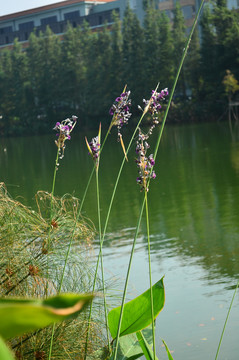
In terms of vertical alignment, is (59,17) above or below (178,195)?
above

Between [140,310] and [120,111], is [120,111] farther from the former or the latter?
[140,310]

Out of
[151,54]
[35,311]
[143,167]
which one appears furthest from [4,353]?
[151,54]

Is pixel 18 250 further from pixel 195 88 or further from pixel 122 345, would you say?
pixel 195 88

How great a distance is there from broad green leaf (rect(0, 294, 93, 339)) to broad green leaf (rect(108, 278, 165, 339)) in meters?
1.54

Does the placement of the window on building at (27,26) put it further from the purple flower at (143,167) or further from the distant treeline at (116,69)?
the purple flower at (143,167)

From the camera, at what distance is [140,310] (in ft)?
6.63

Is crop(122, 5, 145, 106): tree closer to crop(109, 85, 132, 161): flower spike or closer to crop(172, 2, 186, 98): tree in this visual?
crop(172, 2, 186, 98): tree

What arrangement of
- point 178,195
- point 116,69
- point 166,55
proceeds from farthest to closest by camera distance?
point 116,69
point 166,55
point 178,195

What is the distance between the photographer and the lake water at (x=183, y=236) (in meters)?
4.53

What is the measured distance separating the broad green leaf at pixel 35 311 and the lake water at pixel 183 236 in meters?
3.04

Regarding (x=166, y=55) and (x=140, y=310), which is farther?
(x=166, y=55)

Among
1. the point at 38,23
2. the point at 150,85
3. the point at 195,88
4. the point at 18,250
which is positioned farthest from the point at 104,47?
the point at 18,250

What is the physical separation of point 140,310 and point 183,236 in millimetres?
5886

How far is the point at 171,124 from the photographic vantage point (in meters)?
40.2
